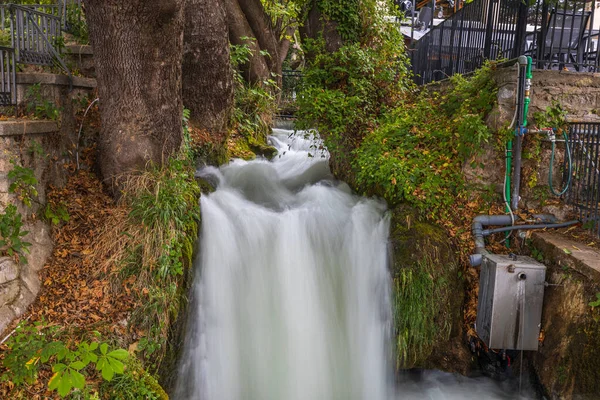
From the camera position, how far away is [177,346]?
16.2 ft

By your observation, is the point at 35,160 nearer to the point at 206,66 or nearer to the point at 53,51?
the point at 53,51

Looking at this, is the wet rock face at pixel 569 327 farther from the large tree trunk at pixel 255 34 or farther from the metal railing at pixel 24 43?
the large tree trunk at pixel 255 34

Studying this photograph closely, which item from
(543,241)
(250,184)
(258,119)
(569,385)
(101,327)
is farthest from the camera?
(258,119)

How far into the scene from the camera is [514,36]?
688 cm

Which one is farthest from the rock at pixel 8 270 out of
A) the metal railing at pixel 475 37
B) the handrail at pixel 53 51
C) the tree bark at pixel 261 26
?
the tree bark at pixel 261 26

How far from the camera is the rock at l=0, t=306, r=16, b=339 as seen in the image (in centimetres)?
428

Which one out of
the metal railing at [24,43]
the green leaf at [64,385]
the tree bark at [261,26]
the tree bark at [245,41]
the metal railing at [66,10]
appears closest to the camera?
the green leaf at [64,385]

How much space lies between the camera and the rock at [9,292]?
14.4 ft

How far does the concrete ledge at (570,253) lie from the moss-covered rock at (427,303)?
3.17ft

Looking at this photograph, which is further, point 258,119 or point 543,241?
point 258,119

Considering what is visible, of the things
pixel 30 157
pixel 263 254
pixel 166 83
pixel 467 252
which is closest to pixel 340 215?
pixel 263 254

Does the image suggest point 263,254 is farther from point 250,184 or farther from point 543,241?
point 543,241

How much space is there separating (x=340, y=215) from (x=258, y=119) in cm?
390

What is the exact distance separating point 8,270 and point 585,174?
6.15m
